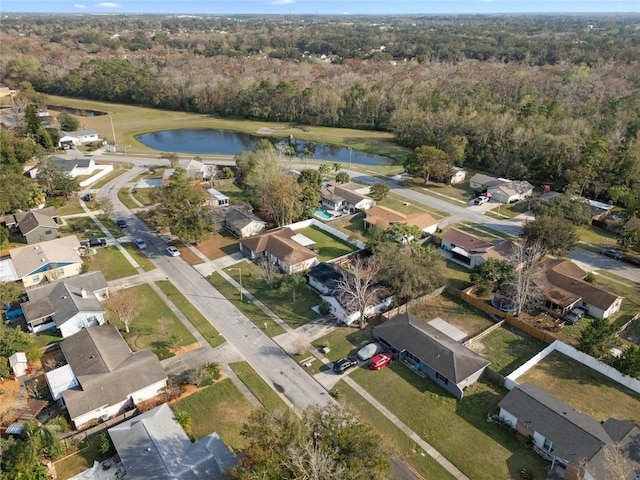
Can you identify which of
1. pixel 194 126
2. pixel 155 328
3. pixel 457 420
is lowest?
pixel 194 126

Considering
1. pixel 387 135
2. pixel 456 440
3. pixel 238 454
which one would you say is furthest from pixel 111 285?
pixel 387 135

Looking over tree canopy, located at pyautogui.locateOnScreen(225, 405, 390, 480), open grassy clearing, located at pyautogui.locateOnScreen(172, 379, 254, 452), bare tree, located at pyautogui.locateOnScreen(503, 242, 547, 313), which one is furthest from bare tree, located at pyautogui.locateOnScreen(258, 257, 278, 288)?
bare tree, located at pyautogui.locateOnScreen(503, 242, 547, 313)

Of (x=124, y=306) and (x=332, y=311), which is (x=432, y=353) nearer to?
(x=332, y=311)

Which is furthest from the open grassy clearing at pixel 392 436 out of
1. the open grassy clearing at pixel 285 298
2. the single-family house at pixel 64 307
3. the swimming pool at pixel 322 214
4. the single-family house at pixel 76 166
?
the single-family house at pixel 76 166

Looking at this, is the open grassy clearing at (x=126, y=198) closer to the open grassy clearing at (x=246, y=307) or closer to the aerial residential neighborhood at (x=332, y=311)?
the aerial residential neighborhood at (x=332, y=311)

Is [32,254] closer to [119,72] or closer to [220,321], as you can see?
[220,321]

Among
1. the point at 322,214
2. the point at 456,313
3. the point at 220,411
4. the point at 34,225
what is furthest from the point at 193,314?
the point at 322,214

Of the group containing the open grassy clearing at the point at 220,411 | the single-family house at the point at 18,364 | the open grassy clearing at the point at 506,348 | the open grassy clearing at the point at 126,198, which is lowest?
the open grassy clearing at the point at 126,198
